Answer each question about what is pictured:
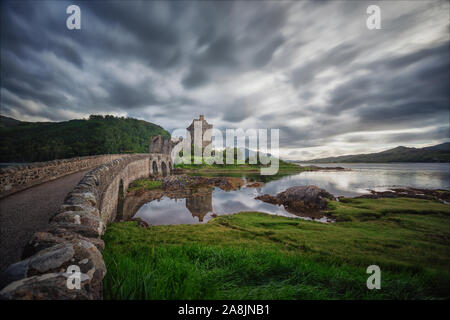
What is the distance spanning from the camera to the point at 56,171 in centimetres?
1205

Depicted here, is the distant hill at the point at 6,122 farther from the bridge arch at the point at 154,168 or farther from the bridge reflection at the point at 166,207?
the bridge reflection at the point at 166,207

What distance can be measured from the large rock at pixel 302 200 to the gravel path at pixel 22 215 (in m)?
15.5

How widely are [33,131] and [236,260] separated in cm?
13065

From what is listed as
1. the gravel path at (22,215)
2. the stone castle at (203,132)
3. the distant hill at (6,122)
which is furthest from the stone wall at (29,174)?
the distant hill at (6,122)

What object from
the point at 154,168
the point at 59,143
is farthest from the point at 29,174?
the point at 59,143

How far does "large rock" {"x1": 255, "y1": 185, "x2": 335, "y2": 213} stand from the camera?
14898mm

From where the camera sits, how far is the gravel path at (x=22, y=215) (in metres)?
3.87

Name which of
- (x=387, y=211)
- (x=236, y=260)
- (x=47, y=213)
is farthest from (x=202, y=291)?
(x=387, y=211)

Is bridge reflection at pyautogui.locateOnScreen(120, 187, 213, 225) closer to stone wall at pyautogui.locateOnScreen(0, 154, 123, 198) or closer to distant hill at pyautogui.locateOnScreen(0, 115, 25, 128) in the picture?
stone wall at pyautogui.locateOnScreen(0, 154, 123, 198)

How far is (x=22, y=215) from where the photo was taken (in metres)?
5.61

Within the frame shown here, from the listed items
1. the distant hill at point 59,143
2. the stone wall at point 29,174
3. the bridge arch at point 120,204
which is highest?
the distant hill at point 59,143

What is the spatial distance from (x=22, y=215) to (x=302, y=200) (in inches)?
728
